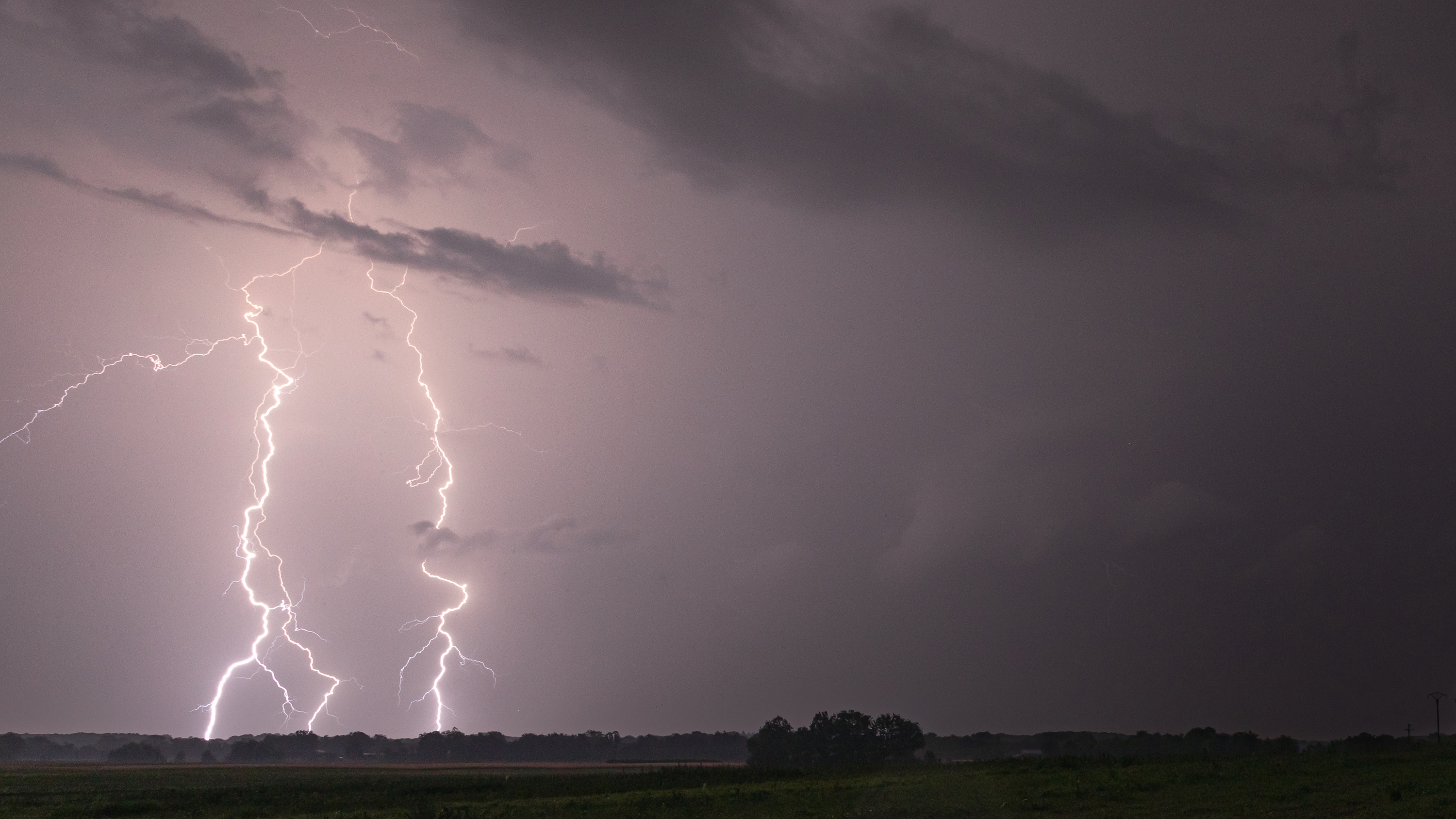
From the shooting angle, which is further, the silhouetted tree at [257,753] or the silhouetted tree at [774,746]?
the silhouetted tree at [257,753]

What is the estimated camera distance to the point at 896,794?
102ft

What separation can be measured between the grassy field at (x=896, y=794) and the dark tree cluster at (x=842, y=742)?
43005 mm

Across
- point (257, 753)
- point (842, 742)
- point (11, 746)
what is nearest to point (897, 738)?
point (842, 742)

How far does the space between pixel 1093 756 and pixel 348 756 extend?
153 m

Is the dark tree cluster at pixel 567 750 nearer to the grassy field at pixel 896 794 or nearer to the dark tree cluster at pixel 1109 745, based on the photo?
the dark tree cluster at pixel 1109 745

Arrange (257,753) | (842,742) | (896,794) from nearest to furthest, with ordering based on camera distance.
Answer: (896,794)
(842,742)
(257,753)

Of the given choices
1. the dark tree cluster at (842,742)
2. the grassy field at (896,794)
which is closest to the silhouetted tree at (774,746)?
the dark tree cluster at (842,742)

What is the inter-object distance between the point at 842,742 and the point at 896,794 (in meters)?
63.7

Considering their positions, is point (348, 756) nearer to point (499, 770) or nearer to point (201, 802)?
point (499, 770)

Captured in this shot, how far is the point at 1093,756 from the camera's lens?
42.3 m

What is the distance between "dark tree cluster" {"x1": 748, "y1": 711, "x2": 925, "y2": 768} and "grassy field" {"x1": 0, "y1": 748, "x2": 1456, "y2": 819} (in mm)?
43005

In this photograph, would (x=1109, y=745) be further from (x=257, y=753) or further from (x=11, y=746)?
(x=11, y=746)

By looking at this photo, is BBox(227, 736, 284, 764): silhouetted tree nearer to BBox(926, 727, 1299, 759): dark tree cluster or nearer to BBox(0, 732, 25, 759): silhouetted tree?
BBox(0, 732, 25, 759): silhouetted tree

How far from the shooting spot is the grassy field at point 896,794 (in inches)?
1087
